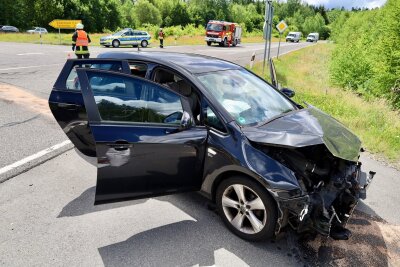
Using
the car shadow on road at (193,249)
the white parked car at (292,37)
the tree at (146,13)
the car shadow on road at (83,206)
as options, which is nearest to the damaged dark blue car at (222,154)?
the car shadow on road at (193,249)

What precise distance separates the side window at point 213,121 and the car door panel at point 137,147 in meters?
0.12

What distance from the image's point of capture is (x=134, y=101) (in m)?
3.49

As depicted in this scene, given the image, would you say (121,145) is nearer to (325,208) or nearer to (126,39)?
(325,208)

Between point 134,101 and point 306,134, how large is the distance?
5.98ft

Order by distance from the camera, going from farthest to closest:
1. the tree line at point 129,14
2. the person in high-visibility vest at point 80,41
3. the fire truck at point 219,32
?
the tree line at point 129,14
the fire truck at point 219,32
the person in high-visibility vest at point 80,41

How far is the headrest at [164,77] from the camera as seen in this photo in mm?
3939

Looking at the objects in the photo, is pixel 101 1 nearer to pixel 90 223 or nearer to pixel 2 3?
pixel 2 3

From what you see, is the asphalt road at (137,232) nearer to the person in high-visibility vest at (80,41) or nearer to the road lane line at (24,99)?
the road lane line at (24,99)

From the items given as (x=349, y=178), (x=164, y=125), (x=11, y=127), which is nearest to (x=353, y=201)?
(x=349, y=178)

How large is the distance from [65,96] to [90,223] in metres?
1.84

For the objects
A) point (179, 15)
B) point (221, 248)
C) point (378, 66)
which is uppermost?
point (179, 15)

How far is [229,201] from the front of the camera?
3.42 metres

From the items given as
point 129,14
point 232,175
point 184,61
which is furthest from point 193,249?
point 129,14

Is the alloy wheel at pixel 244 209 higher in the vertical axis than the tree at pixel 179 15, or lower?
lower
